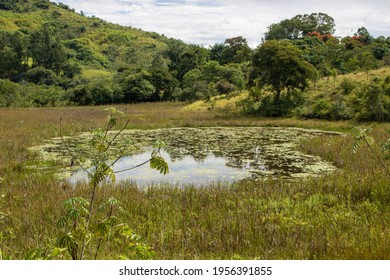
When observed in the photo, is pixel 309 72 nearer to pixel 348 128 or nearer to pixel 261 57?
pixel 261 57

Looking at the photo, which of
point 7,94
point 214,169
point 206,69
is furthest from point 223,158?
point 7,94

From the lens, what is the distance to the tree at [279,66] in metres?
26.2

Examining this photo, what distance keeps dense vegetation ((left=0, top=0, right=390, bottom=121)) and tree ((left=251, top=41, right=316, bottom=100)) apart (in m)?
0.07

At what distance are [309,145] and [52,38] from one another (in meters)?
69.3

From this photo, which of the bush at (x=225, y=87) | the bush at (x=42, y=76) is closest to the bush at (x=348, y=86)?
the bush at (x=225, y=87)

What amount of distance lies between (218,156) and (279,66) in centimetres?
1386

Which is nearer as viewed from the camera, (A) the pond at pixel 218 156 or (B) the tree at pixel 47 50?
(A) the pond at pixel 218 156

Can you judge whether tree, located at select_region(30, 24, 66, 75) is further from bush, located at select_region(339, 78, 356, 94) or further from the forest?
bush, located at select_region(339, 78, 356, 94)

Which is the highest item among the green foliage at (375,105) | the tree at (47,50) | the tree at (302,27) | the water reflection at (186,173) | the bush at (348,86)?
the tree at (302,27)

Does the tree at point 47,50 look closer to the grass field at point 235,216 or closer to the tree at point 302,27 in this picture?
the tree at point 302,27

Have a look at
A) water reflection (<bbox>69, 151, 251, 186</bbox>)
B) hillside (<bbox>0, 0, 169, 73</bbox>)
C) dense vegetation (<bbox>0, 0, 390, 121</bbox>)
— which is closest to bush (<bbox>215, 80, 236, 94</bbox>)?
dense vegetation (<bbox>0, 0, 390, 121</bbox>)

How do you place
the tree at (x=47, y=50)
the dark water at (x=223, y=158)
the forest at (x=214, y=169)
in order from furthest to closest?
the tree at (x=47, y=50)
the dark water at (x=223, y=158)
the forest at (x=214, y=169)

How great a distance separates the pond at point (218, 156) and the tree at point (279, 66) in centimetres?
588

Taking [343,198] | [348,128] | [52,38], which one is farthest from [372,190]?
[52,38]
